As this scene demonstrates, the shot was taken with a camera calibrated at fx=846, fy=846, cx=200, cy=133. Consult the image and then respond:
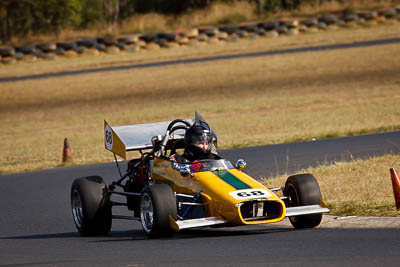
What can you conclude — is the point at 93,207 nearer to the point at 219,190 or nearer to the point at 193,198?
A: the point at 193,198

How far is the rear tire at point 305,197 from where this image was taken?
9812 mm

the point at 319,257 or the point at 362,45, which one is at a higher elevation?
the point at 362,45

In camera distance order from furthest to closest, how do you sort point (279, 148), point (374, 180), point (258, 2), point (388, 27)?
point (258, 2) → point (388, 27) → point (279, 148) → point (374, 180)

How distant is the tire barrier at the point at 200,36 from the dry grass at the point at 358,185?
3069 centimetres

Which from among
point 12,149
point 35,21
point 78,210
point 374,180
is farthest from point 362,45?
point 78,210

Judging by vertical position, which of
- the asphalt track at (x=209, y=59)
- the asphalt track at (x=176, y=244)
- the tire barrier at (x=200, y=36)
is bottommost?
the asphalt track at (x=176, y=244)

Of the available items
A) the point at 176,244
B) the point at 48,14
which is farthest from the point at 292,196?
the point at 48,14

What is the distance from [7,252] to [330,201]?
4.50 m

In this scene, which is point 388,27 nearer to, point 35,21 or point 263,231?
point 35,21

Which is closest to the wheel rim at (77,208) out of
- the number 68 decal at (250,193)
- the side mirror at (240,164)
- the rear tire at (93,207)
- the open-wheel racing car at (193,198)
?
the open-wheel racing car at (193,198)

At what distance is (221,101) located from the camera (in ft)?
103

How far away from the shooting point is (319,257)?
7.77m

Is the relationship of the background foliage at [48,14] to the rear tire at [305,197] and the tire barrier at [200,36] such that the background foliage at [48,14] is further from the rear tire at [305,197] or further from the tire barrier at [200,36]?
the rear tire at [305,197]

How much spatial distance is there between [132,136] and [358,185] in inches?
137
